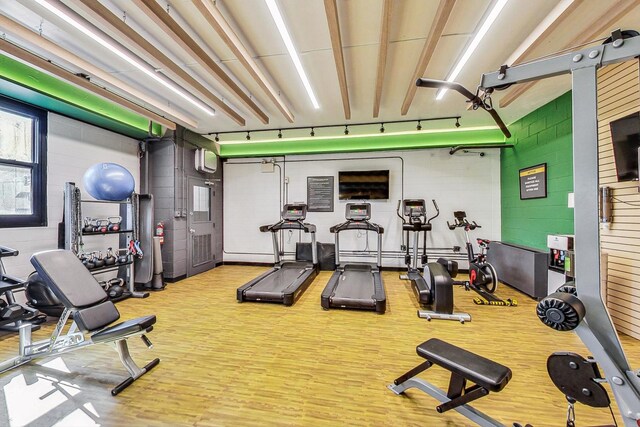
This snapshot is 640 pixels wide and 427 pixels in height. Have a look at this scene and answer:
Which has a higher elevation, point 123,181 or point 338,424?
point 123,181

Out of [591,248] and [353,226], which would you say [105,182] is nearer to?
[353,226]

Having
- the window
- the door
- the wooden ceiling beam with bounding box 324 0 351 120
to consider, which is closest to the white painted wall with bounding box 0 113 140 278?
the window

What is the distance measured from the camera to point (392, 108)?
511cm

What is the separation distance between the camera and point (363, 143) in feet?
22.3

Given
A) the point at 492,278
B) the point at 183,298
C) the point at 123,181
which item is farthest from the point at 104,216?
the point at 492,278

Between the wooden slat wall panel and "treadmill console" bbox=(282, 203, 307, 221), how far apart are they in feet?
15.8

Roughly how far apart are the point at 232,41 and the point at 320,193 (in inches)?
180

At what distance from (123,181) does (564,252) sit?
6.78m

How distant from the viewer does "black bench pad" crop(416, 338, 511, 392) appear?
1653 mm

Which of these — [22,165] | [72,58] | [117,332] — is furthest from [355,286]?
[22,165]

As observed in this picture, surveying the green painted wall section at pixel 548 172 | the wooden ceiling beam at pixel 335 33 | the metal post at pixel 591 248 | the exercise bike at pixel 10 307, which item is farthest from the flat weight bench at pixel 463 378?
the exercise bike at pixel 10 307

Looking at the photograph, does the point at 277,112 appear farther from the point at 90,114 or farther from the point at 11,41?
the point at 11,41

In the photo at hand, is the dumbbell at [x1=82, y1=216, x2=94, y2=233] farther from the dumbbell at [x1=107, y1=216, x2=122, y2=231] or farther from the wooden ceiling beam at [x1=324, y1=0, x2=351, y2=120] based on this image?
the wooden ceiling beam at [x1=324, y1=0, x2=351, y2=120]

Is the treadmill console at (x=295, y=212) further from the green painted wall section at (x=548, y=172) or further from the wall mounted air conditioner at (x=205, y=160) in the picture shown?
the green painted wall section at (x=548, y=172)
